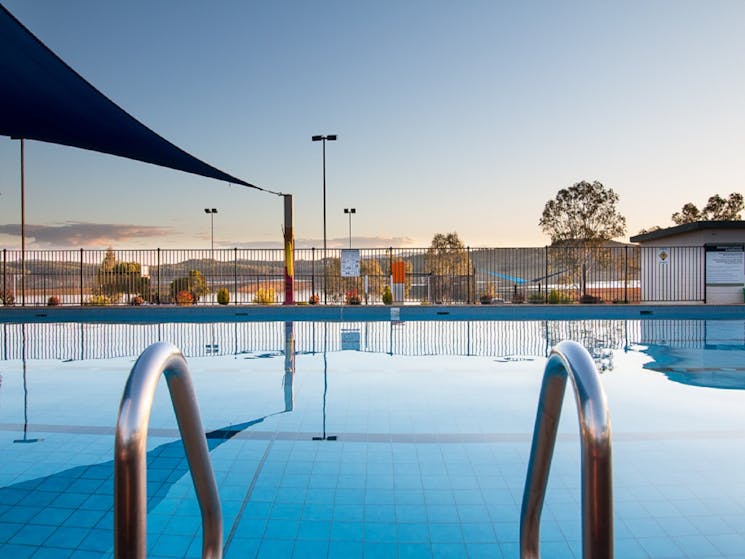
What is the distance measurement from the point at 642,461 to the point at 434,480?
1583mm

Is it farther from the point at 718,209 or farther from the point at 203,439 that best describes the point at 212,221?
the point at 718,209

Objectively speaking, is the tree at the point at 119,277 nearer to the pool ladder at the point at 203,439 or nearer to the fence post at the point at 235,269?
the fence post at the point at 235,269

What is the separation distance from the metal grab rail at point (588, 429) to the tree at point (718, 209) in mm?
33305

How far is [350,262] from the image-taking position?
653 inches

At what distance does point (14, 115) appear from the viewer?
4391 millimetres

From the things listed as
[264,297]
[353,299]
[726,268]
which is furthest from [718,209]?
[264,297]

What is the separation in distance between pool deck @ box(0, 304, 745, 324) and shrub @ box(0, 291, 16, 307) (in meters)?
1.50

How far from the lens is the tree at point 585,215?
23.4m

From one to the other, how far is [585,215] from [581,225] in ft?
1.60

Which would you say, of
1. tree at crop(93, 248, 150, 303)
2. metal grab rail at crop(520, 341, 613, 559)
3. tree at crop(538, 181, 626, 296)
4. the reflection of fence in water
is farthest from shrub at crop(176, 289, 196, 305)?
metal grab rail at crop(520, 341, 613, 559)

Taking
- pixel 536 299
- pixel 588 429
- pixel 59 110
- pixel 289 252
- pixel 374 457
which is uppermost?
pixel 59 110

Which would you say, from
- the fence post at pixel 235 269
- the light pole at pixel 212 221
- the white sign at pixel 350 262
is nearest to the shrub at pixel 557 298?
the white sign at pixel 350 262

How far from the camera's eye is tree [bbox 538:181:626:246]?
76.8 feet

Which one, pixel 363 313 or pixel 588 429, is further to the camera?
pixel 363 313
